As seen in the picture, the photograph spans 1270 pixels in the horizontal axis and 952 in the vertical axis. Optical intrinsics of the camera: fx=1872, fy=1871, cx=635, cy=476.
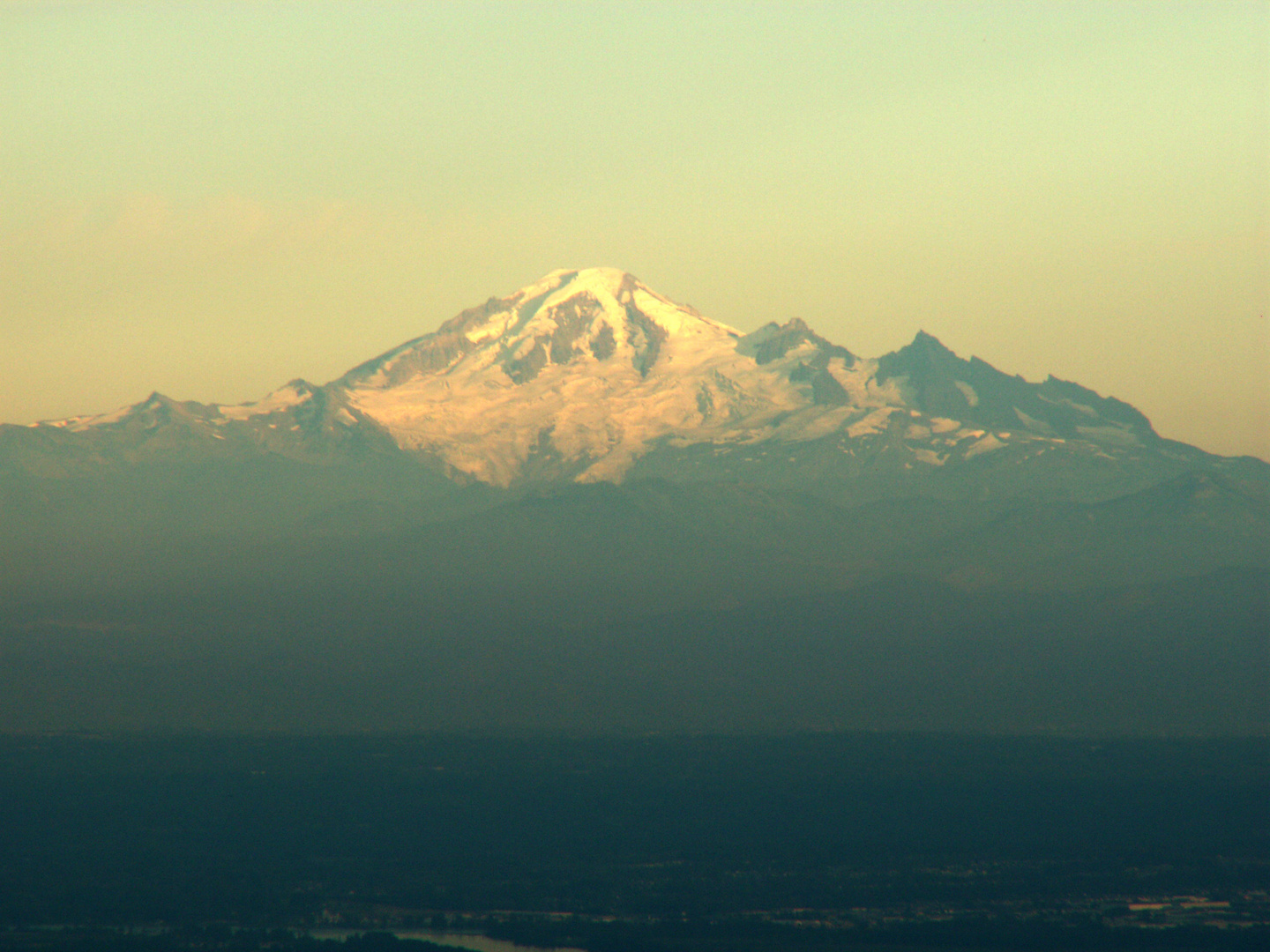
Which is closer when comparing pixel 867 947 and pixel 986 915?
pixel 867 947

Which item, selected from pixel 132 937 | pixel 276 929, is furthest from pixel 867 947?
pixel 132 937

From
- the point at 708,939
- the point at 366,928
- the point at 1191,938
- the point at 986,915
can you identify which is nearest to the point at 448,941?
the point at 366,928

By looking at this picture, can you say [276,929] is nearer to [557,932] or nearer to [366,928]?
[366,928]

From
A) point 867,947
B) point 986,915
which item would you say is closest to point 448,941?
point 867,947

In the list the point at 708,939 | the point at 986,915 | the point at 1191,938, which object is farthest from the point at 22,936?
the point at 1191,938

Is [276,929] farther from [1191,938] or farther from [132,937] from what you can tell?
[1191,938]

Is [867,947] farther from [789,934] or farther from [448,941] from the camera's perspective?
[448,941]
